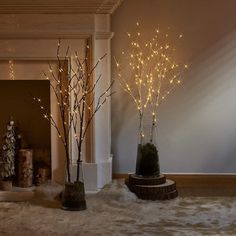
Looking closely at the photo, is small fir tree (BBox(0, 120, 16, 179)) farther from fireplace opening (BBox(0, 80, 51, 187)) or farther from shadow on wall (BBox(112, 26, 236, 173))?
shadow on wall (BBox(112, 26, 236, 173))

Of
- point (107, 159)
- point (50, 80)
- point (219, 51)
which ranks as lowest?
point (107, 159)

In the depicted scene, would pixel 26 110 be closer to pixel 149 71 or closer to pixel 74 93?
pixel 74 93

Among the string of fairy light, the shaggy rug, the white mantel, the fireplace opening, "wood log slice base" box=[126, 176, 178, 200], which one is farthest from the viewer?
the fireplace opening

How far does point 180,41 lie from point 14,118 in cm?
169

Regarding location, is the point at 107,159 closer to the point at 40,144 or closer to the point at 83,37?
the point at 40,144

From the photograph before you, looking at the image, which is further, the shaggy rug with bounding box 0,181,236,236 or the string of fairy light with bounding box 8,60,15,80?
the string of fairy light with bounding box 8,60,15,80

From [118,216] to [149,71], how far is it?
58.7 inches

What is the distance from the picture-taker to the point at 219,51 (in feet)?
14.0

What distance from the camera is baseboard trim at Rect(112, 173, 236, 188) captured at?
4.32 m

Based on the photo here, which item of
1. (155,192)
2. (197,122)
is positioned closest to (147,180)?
(155,192)

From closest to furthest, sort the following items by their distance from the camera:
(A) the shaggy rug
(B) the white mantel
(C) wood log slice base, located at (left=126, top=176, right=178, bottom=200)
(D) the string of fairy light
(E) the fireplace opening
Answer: (A) the shaggy rug < (C) wood log slice base, located at (left=126, top=176, right=178, bottom=200) < (B) the white mantel < (D) the string of fairy light < (E) the fireplace opening

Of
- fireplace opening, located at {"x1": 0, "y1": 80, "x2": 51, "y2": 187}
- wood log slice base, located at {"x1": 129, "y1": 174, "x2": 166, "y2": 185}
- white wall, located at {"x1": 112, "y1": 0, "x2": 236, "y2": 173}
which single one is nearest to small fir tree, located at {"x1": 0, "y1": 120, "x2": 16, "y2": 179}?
fireplace opening, located at {"x1": 0, "y1": 80, "x2": 51, "y2": 187}

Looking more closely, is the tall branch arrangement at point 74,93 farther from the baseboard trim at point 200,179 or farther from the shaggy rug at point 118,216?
the baseboard trim at point 200,179

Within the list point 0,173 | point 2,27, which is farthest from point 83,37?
point 0,173
